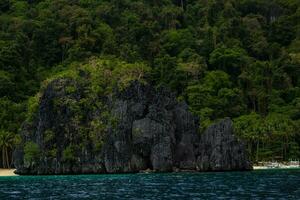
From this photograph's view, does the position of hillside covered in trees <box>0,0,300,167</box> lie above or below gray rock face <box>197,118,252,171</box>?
above

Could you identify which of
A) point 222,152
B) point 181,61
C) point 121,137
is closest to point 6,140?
point 121,137

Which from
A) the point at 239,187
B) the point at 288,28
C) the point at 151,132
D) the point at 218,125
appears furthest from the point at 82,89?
the point at 288,28

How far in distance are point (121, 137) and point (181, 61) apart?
64.7m

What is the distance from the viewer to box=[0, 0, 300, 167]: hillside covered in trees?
136 metres

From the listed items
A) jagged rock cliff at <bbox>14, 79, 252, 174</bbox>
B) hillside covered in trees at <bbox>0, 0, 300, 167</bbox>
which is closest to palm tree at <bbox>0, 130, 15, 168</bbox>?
hillside covered in trees at <bbox>0, 0, 300, 167</bbox>

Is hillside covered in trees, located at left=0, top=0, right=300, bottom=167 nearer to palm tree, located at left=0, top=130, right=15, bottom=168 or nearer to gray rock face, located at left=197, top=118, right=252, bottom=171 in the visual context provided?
palm tree, located at left=0, top=130, right=15, bottom=168

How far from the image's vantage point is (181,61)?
561 ft

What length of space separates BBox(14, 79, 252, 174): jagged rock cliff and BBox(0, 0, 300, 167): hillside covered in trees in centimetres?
651

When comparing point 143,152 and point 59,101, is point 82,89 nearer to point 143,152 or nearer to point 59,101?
point 59,101

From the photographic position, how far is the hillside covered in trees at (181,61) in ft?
447

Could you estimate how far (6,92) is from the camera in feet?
474

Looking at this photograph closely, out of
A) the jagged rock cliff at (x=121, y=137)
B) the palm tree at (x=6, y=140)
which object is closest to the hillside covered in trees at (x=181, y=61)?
the palm tree at (x=6, y=140)

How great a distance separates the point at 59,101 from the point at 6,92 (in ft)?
102

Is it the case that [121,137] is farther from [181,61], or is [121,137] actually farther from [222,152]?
[181,61]
